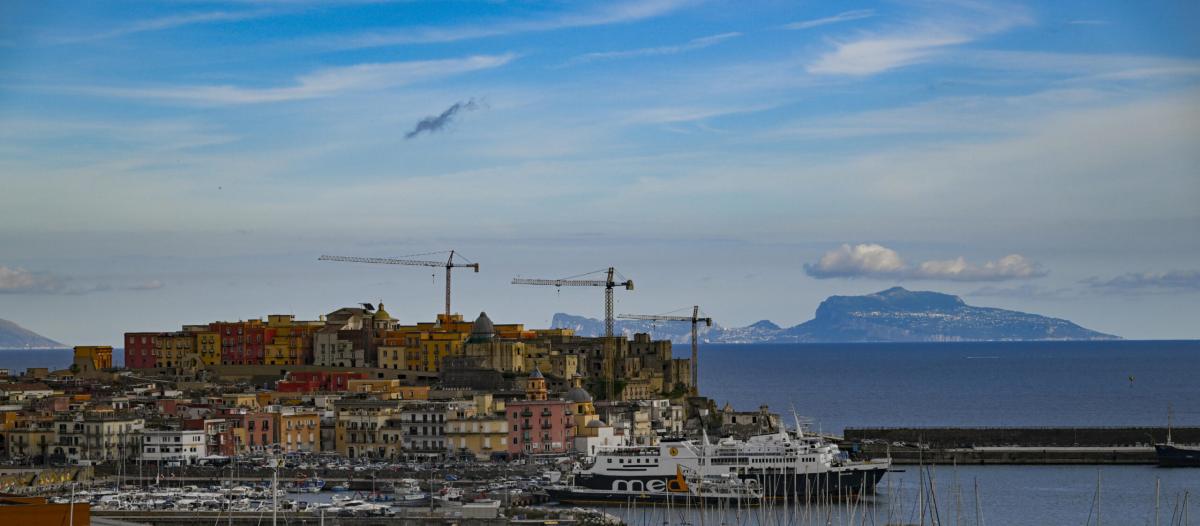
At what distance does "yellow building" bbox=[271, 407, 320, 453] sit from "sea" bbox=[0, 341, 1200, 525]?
1720 cm

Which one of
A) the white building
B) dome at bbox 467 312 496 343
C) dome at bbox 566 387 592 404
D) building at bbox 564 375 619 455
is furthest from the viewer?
dome at bbox 467 312 496 343

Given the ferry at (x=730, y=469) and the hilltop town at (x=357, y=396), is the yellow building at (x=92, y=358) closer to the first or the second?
the hilltop town at (x=357, y=396)

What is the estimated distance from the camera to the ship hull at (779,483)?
222 feet

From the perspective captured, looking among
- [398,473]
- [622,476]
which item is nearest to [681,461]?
[622,476]

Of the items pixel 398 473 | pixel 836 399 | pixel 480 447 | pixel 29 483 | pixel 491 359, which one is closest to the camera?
pixel 29 483

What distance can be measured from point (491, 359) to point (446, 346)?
16.7 feet

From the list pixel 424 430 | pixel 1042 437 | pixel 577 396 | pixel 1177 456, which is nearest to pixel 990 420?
pixel 1042 437

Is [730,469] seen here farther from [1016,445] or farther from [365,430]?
[1016,445]

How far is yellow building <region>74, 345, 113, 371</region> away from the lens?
102938mm

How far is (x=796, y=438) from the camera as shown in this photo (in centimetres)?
7156

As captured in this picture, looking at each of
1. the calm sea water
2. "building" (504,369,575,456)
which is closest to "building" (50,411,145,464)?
"building" (504,369,575,456)

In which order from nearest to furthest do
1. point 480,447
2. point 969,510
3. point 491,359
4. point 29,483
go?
point 969,510 → point 29,483 → point 480,447 → point 491,359

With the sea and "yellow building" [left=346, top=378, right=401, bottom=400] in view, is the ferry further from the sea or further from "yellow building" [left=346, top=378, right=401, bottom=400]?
"yellow building" [left=346, top=378, right=401, bottom=400]

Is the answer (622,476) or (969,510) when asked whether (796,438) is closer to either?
(622,476)
